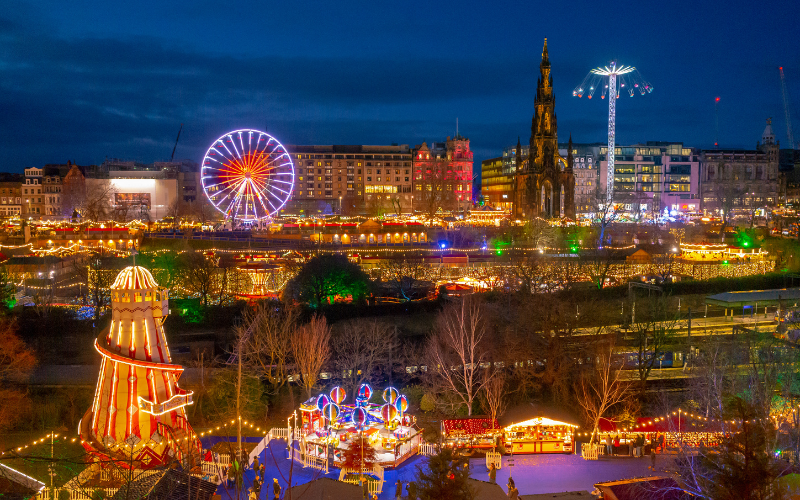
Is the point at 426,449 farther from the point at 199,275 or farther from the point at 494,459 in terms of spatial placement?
the point at 199,275

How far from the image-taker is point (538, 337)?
87.0ft

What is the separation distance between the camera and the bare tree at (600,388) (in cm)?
2092

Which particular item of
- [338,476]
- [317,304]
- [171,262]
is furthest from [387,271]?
[338,476]

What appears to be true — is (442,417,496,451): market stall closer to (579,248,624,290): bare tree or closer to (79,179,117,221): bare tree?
(579,248,624,290): bare tree

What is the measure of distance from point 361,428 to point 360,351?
1044 cm

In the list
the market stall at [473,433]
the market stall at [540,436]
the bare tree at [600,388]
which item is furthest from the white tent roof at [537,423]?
the bare tree at [600,388]

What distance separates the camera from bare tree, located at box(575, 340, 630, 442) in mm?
20922

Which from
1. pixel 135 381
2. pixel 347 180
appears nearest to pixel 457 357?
pixel 135 381

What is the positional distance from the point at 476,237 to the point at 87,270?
35.1 metres

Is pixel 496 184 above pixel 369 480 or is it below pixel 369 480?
above

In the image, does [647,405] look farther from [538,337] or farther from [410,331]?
[410,331]

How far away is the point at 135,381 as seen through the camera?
14.6 meters

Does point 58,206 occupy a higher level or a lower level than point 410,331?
higher

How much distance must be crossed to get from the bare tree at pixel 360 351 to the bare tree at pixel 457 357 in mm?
2236
